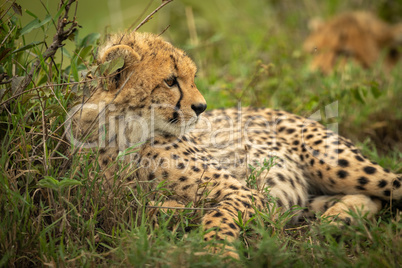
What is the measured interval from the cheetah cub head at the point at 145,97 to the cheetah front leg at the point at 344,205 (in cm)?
94

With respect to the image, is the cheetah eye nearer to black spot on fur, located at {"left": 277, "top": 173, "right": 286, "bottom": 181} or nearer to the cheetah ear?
the cheetah ear

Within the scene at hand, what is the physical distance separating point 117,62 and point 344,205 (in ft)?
4.74

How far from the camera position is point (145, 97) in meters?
1.99

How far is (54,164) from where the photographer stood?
6.37ft

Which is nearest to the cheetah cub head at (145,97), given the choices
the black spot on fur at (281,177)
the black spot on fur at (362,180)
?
the black spot on fur at (281,177)

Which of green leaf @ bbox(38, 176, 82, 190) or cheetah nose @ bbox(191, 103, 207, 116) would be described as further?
cheetah nose @ bbox(191, 103, 207, 116)

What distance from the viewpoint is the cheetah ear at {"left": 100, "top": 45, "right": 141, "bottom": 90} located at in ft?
6.30

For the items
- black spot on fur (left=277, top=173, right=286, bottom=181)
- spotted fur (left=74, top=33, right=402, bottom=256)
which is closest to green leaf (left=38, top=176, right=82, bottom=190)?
spotted fur (left=74, top=33, right=402, bottom=256)

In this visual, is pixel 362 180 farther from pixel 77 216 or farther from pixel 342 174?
pixel 77 216

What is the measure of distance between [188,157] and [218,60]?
2580 mm

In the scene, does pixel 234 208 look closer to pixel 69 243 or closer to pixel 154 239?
pixel 154 239

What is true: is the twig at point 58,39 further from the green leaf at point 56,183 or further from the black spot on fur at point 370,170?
the black spot on fur at point 370,170

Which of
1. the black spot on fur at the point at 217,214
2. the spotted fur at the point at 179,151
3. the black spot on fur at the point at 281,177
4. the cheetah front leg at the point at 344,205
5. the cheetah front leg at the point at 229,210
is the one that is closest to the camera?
the cheetah front leg at the point at 229,210

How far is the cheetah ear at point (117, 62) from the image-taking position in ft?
6.30
